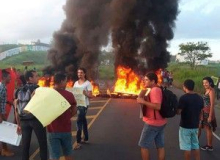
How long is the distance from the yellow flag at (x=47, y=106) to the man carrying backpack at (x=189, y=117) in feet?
6.91

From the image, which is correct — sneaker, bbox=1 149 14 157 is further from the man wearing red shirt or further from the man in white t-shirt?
the man wearing red shirt

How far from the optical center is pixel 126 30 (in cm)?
2483

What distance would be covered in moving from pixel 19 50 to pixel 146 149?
301 feet

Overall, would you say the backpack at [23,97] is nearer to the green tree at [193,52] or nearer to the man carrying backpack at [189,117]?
the man carrying backpack at [189,117]

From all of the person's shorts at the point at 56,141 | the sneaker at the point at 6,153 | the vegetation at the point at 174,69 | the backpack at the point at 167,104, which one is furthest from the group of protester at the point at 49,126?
the vegetation at the point at 174,69

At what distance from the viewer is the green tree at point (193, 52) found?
127ft

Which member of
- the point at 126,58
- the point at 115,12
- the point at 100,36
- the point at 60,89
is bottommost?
the point at 60,89

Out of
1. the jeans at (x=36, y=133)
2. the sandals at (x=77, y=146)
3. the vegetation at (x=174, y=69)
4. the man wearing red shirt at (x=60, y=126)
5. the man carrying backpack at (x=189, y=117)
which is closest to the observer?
the man wearing red shirt at (x=60, y=126)

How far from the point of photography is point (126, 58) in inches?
969

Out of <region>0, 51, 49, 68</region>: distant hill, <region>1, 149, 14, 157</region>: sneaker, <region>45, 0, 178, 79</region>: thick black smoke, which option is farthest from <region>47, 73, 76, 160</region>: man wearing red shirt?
<region>0, 51, 49, 68</region>: distant hill

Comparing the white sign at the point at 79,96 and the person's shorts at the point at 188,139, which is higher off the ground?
the white sign at the point at 79,96

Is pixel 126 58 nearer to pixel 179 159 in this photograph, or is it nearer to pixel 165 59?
pixel 165 59

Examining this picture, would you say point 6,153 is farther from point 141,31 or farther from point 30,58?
point 30,58

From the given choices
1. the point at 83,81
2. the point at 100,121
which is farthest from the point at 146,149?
the point at 100,121
